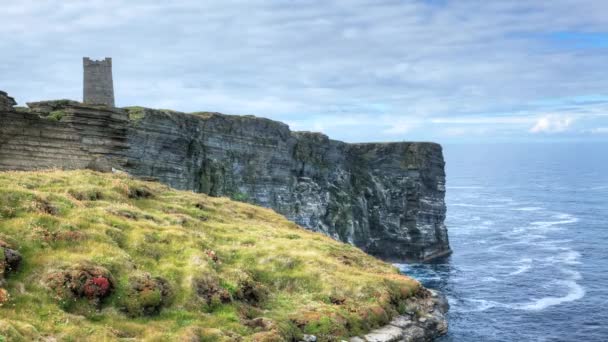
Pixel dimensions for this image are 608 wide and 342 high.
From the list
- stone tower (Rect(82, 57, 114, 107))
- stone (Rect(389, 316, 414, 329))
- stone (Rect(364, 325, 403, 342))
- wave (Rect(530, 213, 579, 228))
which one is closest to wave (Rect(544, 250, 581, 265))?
wave (Rect(530, 213, 579, 228))

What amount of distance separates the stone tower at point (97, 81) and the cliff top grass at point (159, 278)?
27.9 m

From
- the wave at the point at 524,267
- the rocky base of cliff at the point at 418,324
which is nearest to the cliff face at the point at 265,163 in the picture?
the wave at the point at 524,267

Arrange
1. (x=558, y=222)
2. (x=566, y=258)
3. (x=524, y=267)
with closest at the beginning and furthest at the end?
(x=524, y=267)
(x=566, y=258)
(x=558, y=222)

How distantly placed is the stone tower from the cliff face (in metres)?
5.36

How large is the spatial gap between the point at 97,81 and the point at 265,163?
141ft

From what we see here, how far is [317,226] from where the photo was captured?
368 ft

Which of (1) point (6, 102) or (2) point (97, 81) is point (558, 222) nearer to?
(2) point (97, 81)

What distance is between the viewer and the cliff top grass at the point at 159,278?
24.6 m

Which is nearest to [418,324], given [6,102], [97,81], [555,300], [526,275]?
[6,102]

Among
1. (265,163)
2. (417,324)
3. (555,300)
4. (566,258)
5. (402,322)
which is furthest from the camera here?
(265,163)

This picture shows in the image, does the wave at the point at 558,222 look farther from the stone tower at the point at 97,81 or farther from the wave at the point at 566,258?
the stone tower at the point at 97,81

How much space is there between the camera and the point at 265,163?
4190 inches

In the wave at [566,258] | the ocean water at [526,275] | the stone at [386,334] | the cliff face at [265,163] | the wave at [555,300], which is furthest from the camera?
the wave at [566,258]

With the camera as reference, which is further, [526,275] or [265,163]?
[265,163]
